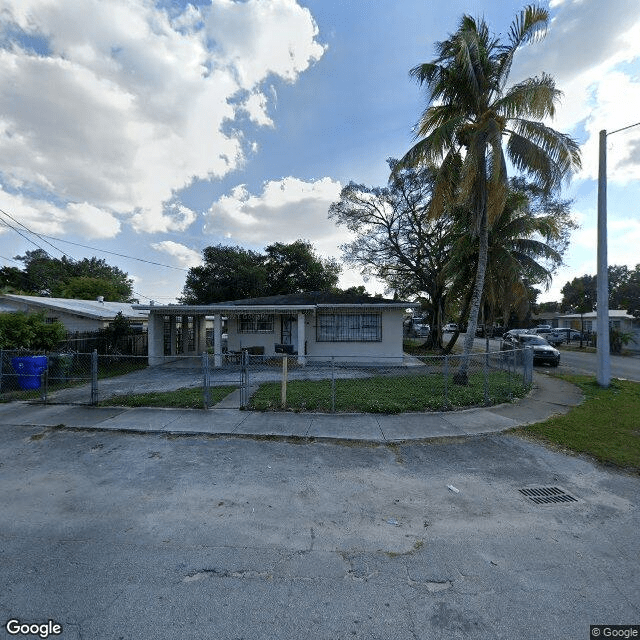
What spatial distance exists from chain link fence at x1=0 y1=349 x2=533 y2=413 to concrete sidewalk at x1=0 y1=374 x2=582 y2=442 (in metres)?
0.40

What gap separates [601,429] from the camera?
22.1ft

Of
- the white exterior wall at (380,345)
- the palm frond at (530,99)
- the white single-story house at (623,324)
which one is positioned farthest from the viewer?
the white single-story house at (623,324)

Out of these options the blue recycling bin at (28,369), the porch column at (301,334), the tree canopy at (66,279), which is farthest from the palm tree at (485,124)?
the tree canopy at (66,279)

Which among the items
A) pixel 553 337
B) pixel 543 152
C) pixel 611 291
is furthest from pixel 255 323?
pixel 611 291

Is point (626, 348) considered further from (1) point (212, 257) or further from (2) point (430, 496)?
(1) point (212, 257)

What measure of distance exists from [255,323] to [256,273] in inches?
659

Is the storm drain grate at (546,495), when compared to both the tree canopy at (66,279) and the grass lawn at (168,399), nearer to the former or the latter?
the grass lawn at (168,399)

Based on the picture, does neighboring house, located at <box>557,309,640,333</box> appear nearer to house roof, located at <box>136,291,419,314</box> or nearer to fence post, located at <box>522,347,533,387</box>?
fence post, located at <box>522,347,533,387</box>

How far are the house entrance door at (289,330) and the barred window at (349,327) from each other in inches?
44.5

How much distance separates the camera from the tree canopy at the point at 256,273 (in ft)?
109

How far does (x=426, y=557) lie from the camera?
306 centimetres

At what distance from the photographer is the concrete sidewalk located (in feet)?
21.1

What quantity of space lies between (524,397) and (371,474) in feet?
22.4

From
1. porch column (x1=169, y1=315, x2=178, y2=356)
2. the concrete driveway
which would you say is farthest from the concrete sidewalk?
porch column (x1=169, y1=315, x2=178, y2=356)
